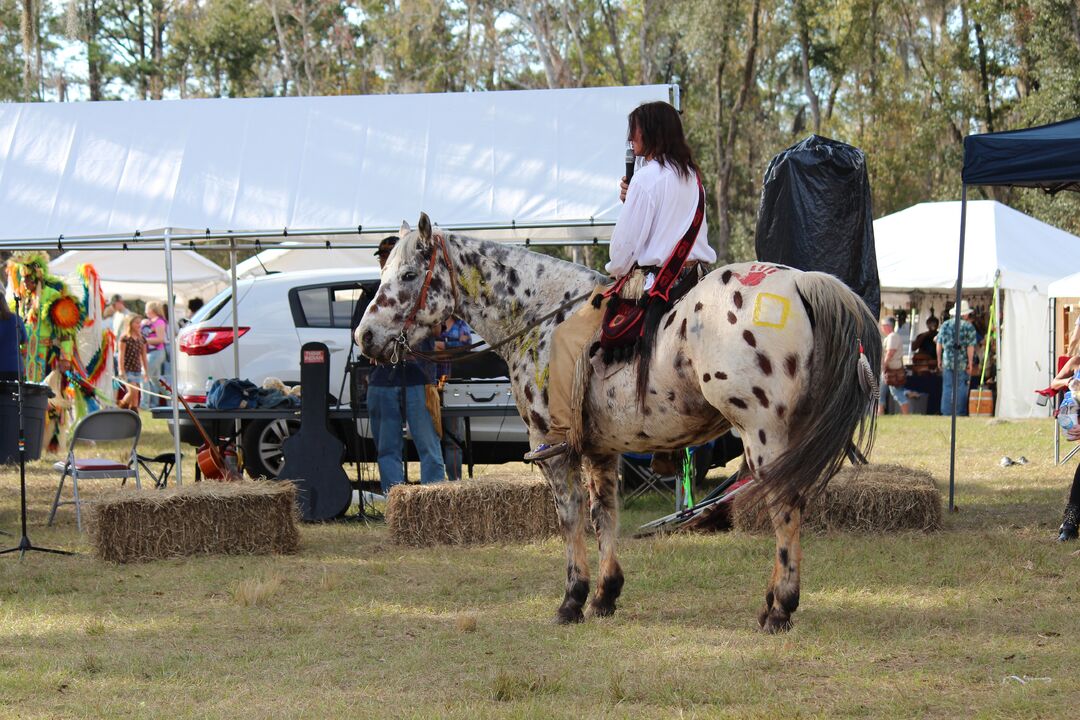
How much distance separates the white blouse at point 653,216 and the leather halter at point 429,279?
91 centimetres

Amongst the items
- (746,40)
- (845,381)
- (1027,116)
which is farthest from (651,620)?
(746,40)

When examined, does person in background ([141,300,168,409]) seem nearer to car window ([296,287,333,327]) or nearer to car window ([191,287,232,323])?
car window ([191,287,232,323])

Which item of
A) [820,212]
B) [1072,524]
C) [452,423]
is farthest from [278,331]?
[1072,524]

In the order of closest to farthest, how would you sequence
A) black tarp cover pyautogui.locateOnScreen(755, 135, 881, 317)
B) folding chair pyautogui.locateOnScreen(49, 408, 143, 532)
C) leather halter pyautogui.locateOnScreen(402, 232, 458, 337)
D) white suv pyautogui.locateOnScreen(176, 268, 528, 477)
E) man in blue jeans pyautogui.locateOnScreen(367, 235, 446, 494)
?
leather halter pyautogui.locateOnScreen(402, 232, 458, 337)
black tarp cover pyautogui.locateOnScreen(755, 135, 881, 317)
folding chair pyautogui.locateOnScreen(49, 408, 143, 532)
man in blue jeans pyautogui.locateOnScreen(367, 235, 446, 494)
white suv pyautogui.locateOnScreen(176, 268, 528, 477)

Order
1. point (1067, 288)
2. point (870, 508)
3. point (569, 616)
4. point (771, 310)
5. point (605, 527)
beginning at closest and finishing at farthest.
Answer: point (771, 310) → point (569, 616) → point (605, 527) → point (870, 508) → point (1067, 288)

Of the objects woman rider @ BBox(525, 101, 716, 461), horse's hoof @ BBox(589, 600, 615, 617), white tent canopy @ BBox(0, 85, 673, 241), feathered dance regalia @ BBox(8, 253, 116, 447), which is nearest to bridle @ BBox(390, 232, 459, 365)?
woman rider @ BBox(525, 101, 716, 461)

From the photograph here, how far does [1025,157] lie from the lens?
29.5 feet

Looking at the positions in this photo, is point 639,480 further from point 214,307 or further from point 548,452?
point 548,452

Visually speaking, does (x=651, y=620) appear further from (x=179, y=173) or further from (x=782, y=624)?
(x=179, y=173)

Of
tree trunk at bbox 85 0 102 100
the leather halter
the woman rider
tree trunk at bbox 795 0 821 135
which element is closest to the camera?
the woman rider

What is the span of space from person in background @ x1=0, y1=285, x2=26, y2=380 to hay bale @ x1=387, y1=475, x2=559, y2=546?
3416 millimetres

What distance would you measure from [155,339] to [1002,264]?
1394 centimetres

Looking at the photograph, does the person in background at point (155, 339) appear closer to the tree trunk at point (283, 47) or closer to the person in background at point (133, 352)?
the person in background at point (133, 352)

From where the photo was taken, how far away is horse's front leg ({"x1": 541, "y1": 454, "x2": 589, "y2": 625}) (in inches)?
243
